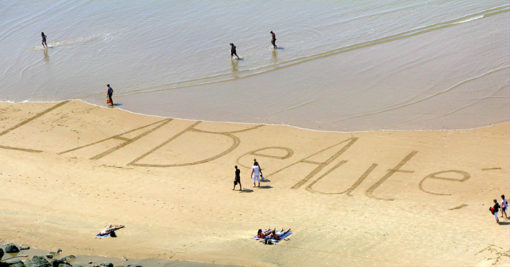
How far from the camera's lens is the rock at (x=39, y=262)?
21.6 m

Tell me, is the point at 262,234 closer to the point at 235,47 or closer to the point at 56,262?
the point at 56,262

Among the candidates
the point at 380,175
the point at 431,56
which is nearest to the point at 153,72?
the point at 431,56

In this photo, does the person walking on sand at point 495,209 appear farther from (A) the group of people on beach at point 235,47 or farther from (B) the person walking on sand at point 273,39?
(B) the person walking on sand at point 273,39

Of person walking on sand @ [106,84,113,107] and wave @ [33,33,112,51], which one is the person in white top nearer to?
person walking on sand @ [106,84,113,107]

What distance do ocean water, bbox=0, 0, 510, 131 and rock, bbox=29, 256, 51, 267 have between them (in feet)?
49.7

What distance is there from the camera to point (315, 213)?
25.9 meters

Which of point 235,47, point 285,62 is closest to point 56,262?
point 285,62

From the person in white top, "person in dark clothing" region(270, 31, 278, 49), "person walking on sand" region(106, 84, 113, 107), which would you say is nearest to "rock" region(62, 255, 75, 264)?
the person in white top

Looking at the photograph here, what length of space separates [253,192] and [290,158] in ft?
10.4

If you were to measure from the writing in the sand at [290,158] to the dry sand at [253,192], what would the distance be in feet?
0.26

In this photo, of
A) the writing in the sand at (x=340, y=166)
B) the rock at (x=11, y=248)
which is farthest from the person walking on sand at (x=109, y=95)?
the rock at (x=11, y=248)

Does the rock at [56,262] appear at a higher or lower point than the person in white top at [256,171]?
lower

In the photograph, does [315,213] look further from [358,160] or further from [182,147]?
[182,147]

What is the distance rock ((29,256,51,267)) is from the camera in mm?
21564
